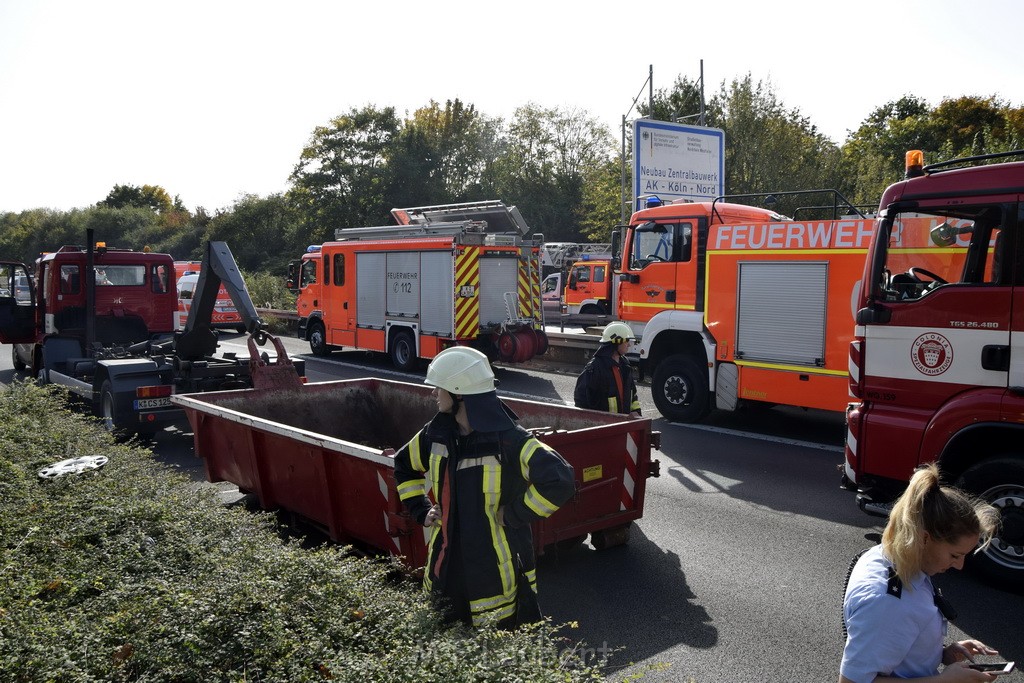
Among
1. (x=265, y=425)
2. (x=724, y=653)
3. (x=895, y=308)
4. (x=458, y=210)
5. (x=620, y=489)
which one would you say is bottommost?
(x=724, y=653)

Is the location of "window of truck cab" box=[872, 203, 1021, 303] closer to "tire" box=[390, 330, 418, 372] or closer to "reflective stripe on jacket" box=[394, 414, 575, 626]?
"reflective stripe on jacket" box=[394, 414, 575, 626]

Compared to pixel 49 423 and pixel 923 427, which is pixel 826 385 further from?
pixel 49 423

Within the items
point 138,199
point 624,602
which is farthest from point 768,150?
point 138,199

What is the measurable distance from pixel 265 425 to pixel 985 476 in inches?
200

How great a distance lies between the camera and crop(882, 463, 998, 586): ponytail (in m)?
2.40

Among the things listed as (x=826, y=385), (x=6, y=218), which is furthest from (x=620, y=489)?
(x=6, y=218)

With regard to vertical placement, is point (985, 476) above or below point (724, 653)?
above

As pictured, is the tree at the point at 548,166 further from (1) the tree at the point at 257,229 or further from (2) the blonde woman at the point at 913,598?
(2) the blonde woman at the point at 913,598

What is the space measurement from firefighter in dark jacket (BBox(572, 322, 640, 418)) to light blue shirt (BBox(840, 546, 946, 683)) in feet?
15.4

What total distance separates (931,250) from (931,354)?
0.85 meters

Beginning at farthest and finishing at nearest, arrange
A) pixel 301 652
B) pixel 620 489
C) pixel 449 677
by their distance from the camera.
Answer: pixel 620 489 → pixel 301 652 → pixel 449 677

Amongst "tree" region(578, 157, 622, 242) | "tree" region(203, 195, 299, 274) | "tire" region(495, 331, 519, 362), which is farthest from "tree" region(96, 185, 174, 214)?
"tire" region(495, 331, 519, 362)

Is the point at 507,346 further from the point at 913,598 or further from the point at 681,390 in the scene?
the point at 913,598

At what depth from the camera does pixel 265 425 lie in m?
6.32
